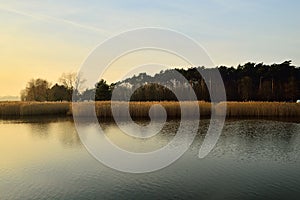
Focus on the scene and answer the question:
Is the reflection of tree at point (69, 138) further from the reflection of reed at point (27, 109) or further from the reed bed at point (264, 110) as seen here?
the reed bed at point (264, 110)

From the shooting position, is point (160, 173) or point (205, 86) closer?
point (160, 173)

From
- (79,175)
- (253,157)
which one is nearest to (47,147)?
(79,175)

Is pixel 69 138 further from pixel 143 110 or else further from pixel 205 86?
pixel 205 86

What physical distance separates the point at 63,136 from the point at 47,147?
287 centimetres

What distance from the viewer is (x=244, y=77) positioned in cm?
4081

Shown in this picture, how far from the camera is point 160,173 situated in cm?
952

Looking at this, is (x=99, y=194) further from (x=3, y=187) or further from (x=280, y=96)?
(x=280, y=96)

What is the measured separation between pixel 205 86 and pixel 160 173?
3169 cm

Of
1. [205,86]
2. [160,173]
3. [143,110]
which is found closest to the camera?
[160,173]

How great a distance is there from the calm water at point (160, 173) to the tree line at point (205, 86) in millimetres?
23923

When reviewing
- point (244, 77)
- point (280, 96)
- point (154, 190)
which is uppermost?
point (244, 77)

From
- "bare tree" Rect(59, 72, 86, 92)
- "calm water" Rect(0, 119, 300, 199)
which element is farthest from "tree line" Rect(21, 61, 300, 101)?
"calm water" Rect(0, 119, 300, 199)

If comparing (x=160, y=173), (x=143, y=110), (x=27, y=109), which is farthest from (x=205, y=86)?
(x=160, y=173)

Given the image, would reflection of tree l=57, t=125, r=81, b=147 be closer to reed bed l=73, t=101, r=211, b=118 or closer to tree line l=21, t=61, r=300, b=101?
reed bed l=73, t=101, r=211, b=118
